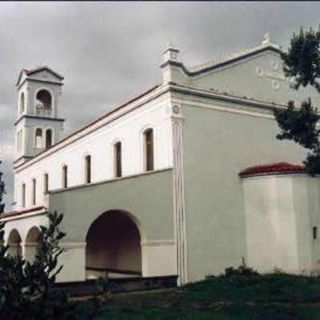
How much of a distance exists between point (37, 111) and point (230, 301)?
77.3ft

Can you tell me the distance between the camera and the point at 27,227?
58.8ft

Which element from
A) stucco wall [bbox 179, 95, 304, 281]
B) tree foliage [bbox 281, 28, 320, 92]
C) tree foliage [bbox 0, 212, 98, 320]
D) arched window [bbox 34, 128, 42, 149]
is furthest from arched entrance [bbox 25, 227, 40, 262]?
arched window [bbox 34, 128, 42, 149]

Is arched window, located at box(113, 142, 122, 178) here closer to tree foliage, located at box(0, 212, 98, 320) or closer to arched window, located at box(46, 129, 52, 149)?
arched window, located at box(46, 129, 52, 149)

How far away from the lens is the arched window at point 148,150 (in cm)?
2002

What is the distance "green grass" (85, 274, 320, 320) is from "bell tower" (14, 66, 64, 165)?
2014 centimetres

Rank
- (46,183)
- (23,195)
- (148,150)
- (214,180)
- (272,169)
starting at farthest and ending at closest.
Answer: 1. (23,195)
2. (46,183)
3. (148,150)
4. (272,169)
5. (214,180)

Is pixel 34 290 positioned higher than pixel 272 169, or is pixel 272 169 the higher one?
pixel 272 169

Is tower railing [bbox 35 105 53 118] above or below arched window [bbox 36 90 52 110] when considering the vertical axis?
below

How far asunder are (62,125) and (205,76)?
16.5 m

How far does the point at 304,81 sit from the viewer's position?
611 inches

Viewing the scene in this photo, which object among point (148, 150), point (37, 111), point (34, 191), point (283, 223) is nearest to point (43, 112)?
point (37, 111)

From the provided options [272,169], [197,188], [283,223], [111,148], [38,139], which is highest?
[38,139]

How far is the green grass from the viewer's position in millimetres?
11342

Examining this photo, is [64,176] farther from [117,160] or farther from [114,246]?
[114,246]
